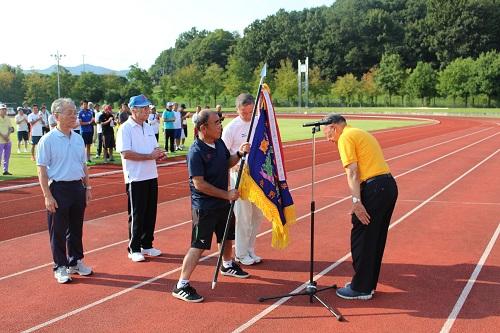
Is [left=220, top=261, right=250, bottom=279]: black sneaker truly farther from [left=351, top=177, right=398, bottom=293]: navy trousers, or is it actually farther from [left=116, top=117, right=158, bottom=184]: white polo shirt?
[left=116, top=117, right=158, bottom=184]: white polo shirt

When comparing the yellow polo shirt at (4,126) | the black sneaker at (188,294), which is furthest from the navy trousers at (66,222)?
the yellow polo shirt at (4,126)

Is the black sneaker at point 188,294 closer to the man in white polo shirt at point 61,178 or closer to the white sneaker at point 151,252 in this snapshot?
the man in white polo shirt at point 61,178

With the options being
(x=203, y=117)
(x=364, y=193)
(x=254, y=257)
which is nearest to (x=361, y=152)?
(x=364, y=193)

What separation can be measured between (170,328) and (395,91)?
81423mm

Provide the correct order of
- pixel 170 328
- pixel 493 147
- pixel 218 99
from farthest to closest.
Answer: pixel 218 99 → pixel 493 147 → pixel 170 328

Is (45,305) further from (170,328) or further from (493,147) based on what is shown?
(493,147)

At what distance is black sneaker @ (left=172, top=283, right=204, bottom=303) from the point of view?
17.0 ft

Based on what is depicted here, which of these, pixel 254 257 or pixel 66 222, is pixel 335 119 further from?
pixel 66 222

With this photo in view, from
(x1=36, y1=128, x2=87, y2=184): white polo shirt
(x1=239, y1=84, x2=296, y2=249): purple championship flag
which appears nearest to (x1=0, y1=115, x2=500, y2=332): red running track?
(x1=239, y1=84, x2=296, y2=249): purple championship flag

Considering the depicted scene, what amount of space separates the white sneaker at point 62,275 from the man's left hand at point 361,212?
10.6ft

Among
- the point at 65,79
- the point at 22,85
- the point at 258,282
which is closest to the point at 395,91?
the point at 65,79

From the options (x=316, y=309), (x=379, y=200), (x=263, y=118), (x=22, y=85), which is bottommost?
(x=316, y=309)

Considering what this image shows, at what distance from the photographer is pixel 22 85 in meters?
85.1

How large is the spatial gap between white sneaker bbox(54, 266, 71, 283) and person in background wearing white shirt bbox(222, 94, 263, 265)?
1.98 m
